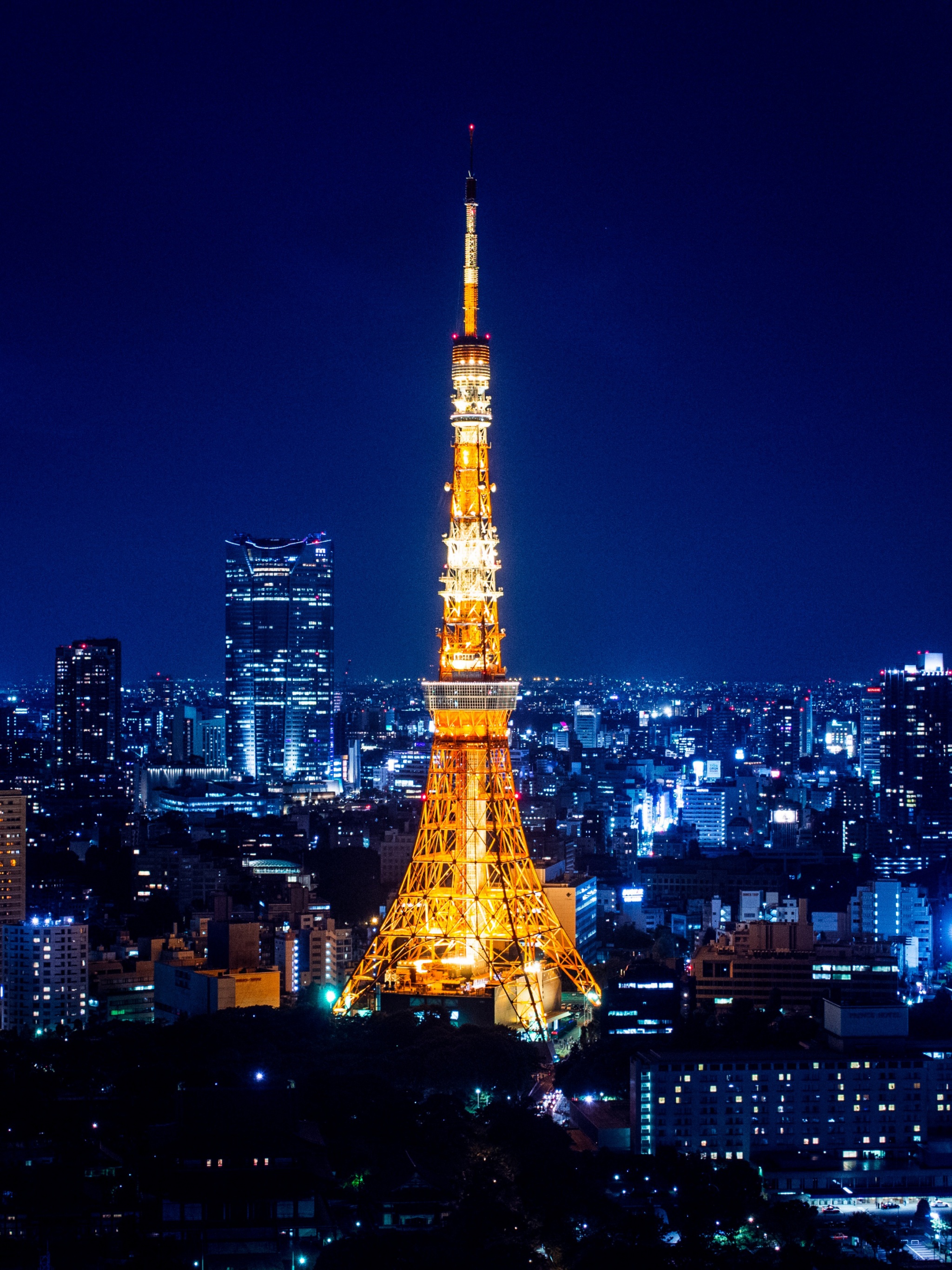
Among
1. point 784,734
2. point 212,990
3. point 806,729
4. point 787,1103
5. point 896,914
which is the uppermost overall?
point 806,729

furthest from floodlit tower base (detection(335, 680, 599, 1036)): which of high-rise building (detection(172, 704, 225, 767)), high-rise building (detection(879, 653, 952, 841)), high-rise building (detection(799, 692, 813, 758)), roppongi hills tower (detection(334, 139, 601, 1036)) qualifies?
high-rise building (detection(799, 692, 813, 758))

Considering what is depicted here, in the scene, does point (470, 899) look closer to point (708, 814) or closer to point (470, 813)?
point (470, 813)

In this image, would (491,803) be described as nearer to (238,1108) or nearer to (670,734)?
(238,1108)

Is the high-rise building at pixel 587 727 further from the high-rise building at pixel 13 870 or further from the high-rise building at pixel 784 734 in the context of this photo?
the high-rise building at pixel 13 870

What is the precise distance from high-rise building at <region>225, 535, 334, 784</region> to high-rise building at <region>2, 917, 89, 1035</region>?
35.4 m

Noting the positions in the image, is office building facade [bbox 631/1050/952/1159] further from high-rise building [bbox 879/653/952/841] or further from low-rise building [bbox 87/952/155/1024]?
high-rise building [bbox 879/653/952/841]

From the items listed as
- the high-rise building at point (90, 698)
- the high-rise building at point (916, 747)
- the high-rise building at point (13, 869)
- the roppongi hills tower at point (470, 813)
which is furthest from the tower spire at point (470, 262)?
the high-rise building at point (90, 698)

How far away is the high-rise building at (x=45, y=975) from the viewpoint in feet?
74.8

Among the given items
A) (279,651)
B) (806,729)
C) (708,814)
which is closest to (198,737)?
(279,651)

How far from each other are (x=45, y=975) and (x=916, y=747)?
2735 centimetres

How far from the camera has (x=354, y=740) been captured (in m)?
58.1

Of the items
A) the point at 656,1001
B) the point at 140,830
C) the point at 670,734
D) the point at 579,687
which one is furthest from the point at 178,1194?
Result: the point at 579,687

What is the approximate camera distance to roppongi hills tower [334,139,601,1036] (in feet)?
68.2

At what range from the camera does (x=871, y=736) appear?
52.4m
